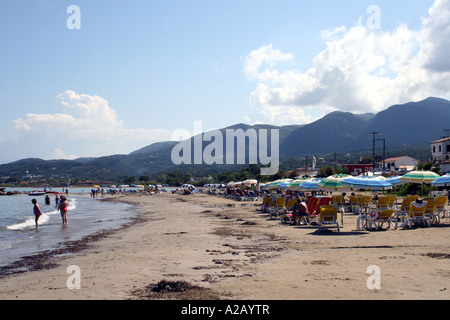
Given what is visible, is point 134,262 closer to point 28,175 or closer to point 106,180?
point 106,180

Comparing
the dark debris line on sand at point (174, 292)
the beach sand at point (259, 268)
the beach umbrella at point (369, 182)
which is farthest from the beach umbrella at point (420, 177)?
the dark debris line on sand at point (174, 292)

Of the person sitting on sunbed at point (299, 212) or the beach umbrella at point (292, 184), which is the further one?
the beach umbrella at point (292, 184)

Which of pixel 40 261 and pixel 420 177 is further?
pixel 420 177

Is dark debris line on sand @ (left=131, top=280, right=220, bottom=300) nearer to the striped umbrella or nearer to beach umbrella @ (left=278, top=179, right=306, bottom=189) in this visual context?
the striped umbrella

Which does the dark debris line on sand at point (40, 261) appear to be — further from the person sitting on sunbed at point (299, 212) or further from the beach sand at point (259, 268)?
the person sitting on sunbed at point (299, 212)

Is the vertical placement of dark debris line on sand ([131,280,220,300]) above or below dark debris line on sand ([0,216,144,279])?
above

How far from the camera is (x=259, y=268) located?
7.57 metres

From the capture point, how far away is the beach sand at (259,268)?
585 cm

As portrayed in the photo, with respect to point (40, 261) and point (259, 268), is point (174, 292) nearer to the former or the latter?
point (259, 268)

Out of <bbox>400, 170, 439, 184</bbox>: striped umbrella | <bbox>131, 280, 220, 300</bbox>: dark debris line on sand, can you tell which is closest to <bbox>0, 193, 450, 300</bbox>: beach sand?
<bbox>131, 280, 220, 300</bbox>: dark debris line on sand

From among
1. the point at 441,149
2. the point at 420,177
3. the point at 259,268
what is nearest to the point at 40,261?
the point at 259,268

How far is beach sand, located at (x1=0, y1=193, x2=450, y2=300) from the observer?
585 centimetres

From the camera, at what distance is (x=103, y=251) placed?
11.0 meters
